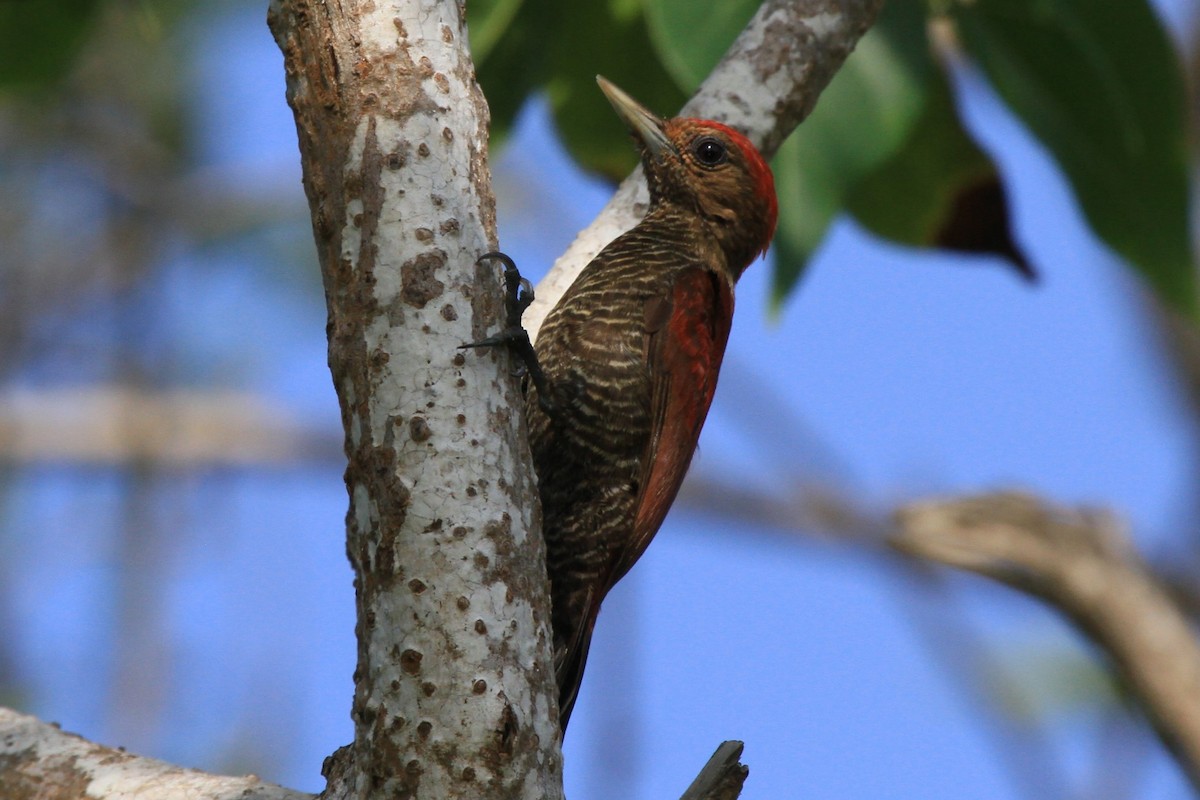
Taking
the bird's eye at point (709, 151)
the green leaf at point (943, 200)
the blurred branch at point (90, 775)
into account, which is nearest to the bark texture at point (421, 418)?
the blurred branch at point (90, 775)

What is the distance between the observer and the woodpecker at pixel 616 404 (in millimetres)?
3162

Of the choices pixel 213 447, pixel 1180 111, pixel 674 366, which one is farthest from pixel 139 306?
pixel 1180 111

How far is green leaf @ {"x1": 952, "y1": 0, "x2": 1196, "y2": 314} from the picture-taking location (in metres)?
3.73

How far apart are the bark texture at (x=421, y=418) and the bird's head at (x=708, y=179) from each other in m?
1.23

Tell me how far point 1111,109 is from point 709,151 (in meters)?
1.17

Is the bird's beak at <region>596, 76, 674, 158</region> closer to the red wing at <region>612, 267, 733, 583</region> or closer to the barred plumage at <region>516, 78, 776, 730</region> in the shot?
the barred plumage at <region>516, 78, 776, 730</region>

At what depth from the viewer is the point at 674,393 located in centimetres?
324

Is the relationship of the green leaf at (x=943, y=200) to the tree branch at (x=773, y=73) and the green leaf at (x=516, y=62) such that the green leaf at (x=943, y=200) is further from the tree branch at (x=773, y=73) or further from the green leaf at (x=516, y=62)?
the green leaf at (x=516, y=62)

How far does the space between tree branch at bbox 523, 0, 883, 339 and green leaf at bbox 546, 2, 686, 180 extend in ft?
1.87

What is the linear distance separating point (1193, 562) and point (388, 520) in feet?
13.8

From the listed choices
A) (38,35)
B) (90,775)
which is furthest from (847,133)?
(90,775)

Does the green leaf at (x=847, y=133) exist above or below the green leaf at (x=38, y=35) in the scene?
above

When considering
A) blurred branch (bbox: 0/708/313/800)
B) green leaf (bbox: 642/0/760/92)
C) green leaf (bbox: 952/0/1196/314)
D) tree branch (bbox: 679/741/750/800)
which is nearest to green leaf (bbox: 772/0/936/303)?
green leaf (bbox: 952/0/1196/314)

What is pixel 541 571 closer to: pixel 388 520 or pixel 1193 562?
pixel 388 520
